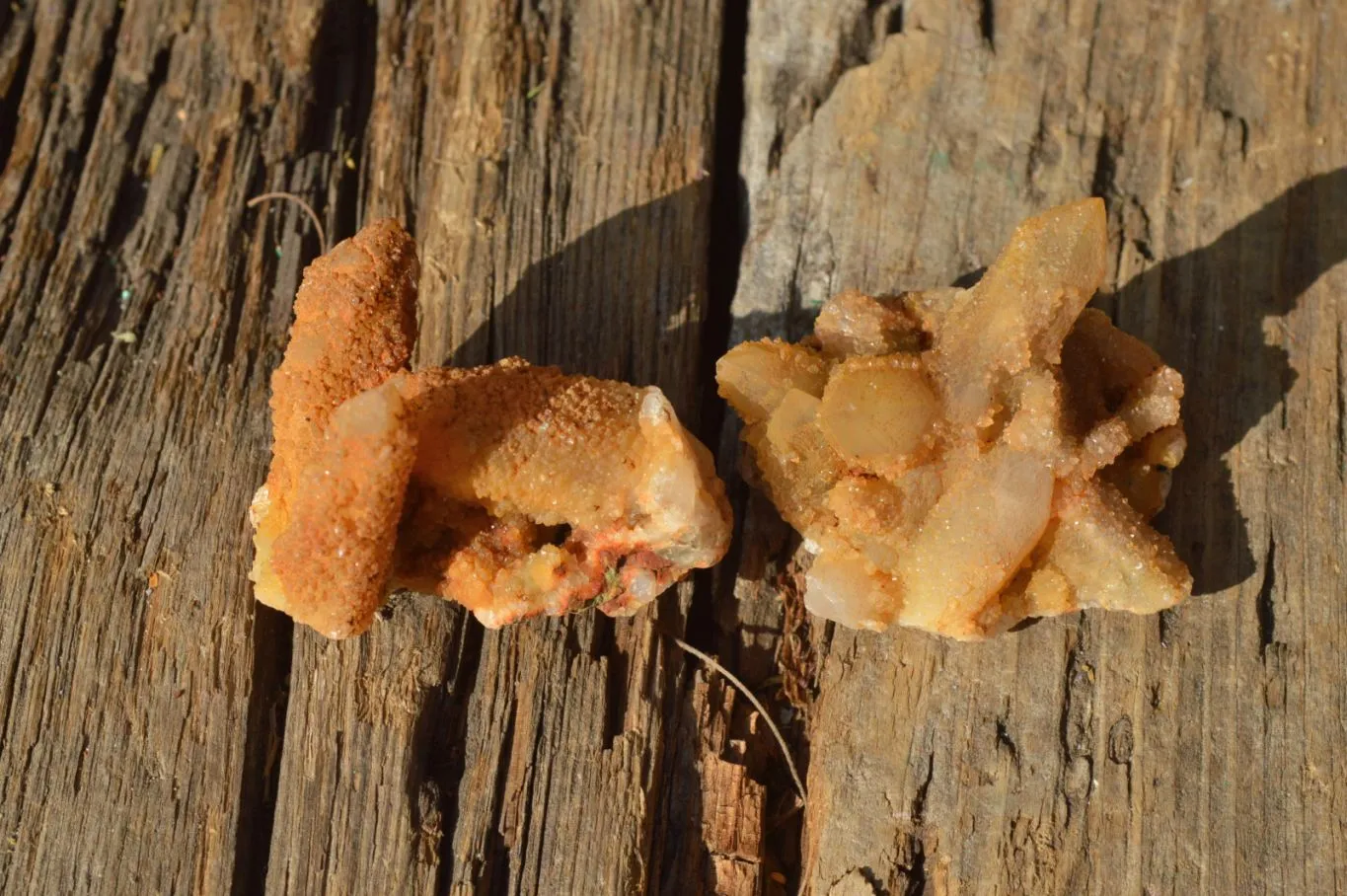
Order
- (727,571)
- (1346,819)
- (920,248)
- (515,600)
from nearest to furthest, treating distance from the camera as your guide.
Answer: (515,600) → (1346,819) → (727,571) → (920,248)

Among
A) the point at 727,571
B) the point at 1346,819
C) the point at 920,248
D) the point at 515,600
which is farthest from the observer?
the point at 920,248

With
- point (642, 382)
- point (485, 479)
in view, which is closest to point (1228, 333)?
point (642, 382)

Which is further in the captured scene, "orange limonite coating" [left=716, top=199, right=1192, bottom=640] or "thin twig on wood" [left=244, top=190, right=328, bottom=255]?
"thin twig on wood" [left=244, top=190, right=328, bottom=255]

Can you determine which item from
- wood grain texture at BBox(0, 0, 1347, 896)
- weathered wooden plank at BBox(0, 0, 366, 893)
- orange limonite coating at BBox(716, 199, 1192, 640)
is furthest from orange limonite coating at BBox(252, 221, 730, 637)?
weathered wooden plank at BBox(0, 0, 366, 893)

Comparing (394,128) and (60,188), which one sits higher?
(394,128)

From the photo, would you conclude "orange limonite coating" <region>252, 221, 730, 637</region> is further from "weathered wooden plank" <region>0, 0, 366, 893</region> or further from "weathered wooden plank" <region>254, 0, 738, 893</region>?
"weathered wooden plank" <region>0, 0, 366, 893</region>

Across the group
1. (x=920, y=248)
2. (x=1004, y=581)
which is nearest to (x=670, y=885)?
(x=1004, y=581)

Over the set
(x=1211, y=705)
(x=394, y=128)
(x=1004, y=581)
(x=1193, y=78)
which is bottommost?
(x=1211, y=705)

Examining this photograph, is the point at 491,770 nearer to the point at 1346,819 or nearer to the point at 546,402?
the point at 546,402
